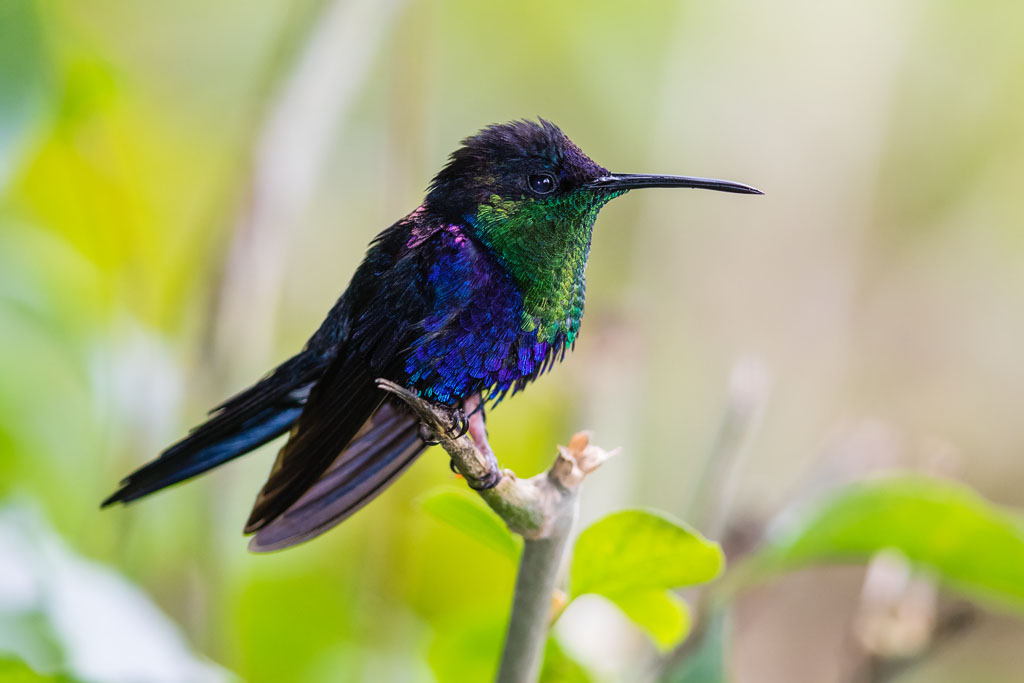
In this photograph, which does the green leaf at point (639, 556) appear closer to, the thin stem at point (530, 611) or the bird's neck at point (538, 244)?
the thin stem at point (530, 611)

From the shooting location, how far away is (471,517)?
3.92ft

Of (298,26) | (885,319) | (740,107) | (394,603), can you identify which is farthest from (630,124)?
(394,603)

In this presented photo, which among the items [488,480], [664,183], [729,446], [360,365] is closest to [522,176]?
[664,183]

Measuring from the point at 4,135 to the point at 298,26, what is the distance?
0.80 m

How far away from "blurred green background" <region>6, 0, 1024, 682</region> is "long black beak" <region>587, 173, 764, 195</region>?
0.69m

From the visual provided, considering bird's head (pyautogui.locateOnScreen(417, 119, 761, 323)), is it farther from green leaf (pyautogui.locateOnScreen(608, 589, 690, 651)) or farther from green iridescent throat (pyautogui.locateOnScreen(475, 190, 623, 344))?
green leaf (pyautogui.locateOnScreen(608, 589, 690, 651))

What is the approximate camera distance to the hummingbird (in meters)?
1.22

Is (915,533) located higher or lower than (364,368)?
lower

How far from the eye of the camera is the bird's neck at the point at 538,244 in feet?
4.26

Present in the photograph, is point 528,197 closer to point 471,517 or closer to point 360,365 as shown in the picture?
point 360,365

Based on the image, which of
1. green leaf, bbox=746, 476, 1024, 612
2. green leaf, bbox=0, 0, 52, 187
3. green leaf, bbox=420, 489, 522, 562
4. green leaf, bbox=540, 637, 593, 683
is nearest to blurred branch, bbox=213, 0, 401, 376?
green leaf, bbox=0, 0, 52, 187

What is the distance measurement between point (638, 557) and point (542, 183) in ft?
1.59

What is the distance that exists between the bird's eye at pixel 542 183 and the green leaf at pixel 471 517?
40cm

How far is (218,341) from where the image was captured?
1819 millimetres
